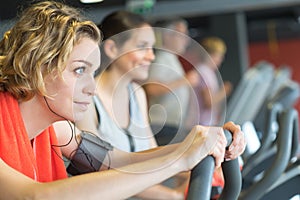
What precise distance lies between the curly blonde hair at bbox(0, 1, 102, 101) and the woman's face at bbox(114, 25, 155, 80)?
2.22 ft

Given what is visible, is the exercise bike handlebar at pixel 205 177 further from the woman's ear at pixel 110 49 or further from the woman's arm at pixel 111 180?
the woman's ear at pixel 110 49

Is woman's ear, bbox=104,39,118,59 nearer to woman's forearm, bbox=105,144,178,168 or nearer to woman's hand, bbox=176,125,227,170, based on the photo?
woman's forearm, bbox=105,144,178,168

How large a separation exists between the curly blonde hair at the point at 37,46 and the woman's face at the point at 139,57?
68 centimetres

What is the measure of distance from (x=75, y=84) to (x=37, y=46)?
12 cm

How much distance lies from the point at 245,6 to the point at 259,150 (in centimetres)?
444

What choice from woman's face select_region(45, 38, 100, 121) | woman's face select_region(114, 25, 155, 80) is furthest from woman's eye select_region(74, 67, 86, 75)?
woman's face select_region(114, 25, 155, 80)

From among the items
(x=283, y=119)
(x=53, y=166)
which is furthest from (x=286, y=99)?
(x=53, y=166)

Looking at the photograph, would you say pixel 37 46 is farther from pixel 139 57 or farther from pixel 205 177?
pixel 139 57

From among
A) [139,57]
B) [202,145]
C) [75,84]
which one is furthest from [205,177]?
[139,57]

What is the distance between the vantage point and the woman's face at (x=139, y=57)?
2309 millimetres

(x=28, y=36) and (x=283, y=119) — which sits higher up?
(x=28, y=36)

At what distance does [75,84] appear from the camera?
1507mm

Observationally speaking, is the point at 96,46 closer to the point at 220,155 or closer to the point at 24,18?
the point at 24,18

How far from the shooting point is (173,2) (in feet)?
20.9
